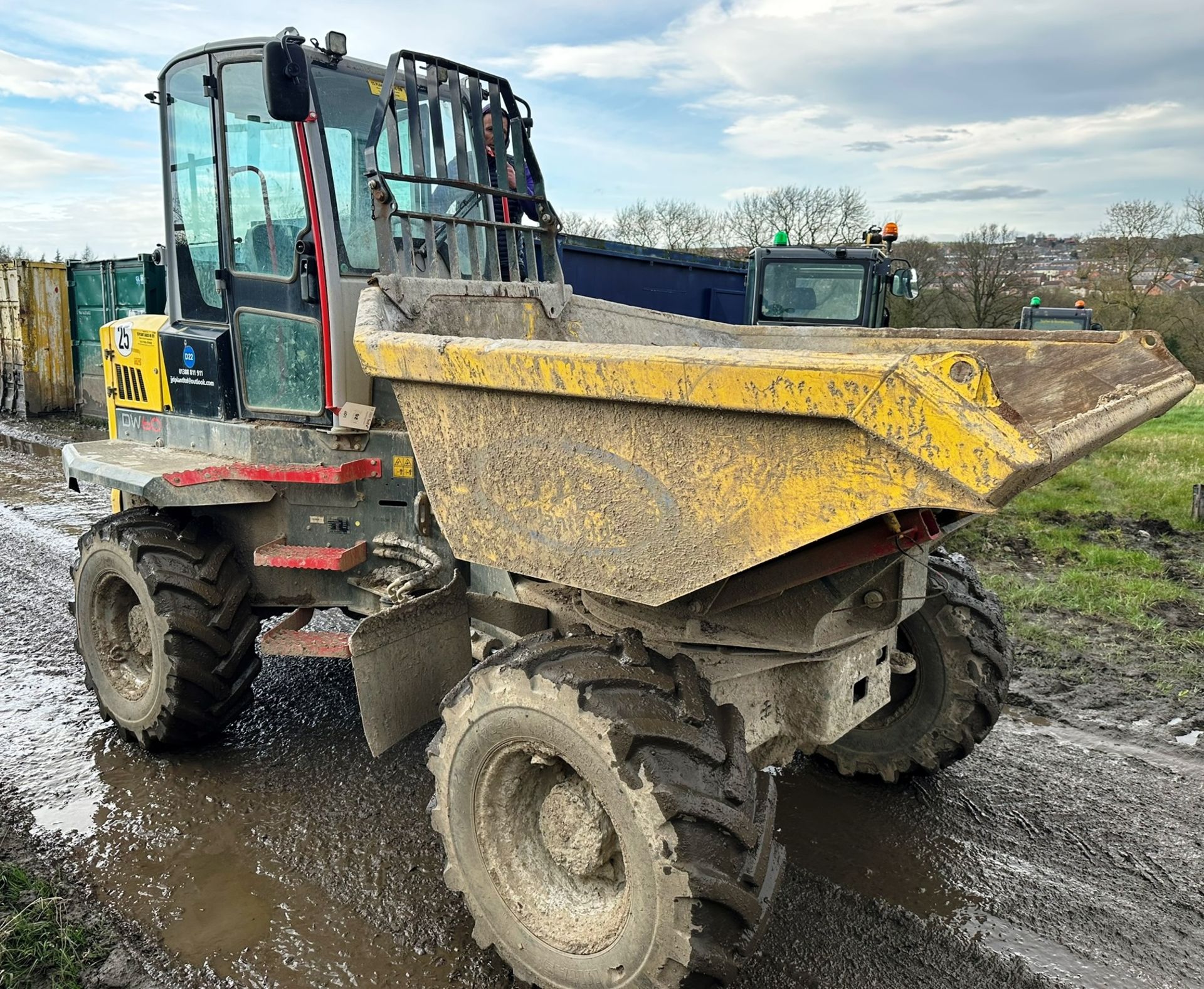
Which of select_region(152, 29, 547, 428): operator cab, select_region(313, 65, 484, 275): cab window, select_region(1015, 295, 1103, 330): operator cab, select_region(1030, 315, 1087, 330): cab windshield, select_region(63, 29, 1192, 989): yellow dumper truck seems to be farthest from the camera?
select_region(1030, 315, 1087, 330): cab windshield

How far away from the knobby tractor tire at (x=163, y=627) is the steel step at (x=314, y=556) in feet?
0.85

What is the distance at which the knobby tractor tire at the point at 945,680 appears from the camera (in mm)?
3273

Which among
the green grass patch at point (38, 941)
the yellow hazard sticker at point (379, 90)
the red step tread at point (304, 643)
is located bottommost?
the green grass patch at point (38, 941)

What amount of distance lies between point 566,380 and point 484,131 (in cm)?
227

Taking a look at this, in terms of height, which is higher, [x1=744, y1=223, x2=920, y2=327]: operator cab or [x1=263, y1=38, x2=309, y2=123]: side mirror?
[x1=263, y1=38, x2=309, y2=123]: side mirror

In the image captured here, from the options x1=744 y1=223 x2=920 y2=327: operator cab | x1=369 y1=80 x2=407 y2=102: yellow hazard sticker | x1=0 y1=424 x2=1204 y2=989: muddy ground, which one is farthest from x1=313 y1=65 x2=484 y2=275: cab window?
x1=744 y1=223 x2=920 y2=327: operator cab

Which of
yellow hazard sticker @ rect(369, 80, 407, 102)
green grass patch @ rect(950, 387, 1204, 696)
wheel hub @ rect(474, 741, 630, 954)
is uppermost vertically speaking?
yellow hazard sticker @ rect(369, 80, 407, 102)

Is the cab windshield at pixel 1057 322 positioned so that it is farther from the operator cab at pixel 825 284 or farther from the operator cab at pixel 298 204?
the operator cab at pixel 298 204

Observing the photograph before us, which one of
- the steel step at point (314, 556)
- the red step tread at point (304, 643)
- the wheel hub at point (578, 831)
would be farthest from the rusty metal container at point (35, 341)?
the wheel hub at point (578, 831)

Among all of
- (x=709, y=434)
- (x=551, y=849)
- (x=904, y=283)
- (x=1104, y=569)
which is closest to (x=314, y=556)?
(x=551, y=849)

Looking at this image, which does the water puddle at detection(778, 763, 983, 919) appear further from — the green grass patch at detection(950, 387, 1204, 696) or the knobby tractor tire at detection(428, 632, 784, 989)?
the green grass patch at detection(950, 387, 1204, 696)

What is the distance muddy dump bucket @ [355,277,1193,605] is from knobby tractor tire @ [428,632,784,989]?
28 centimetres

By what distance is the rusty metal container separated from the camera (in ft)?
44.2

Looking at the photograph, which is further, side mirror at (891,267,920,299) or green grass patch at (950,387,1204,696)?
side mirror at (891,267,920,299)
